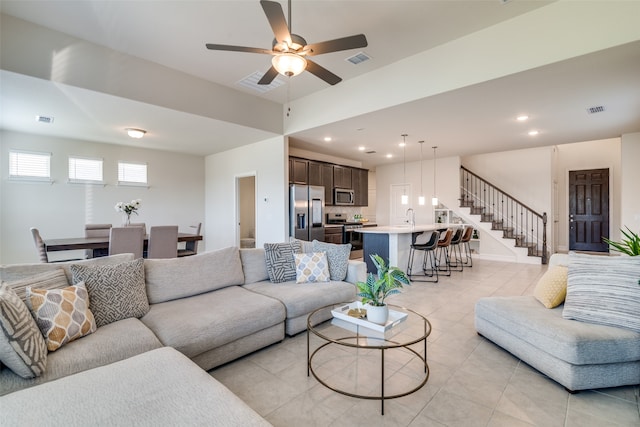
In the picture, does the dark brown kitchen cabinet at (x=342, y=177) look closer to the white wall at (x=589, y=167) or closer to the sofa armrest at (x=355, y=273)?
the sofa armrest at (x=355, y=273)

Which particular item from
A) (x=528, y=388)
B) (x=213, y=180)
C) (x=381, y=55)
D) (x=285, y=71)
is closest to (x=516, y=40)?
(x=381, y=55)

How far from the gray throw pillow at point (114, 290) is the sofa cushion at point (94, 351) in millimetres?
112

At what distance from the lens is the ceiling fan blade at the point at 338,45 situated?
2.31 m

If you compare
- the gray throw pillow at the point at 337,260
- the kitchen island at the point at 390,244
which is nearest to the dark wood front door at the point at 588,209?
the kitchen island at the point at 390,244

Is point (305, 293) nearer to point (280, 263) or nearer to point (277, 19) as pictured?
point (280, 263)

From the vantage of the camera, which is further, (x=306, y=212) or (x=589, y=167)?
(x=589, y=167)

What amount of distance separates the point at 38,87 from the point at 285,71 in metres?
3.30

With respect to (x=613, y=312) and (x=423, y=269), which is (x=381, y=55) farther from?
(x=423, y=269)

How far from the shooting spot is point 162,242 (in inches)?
173

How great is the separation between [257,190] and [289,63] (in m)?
4.22

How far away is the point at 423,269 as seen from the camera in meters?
6.11

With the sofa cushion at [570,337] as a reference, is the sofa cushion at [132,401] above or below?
above

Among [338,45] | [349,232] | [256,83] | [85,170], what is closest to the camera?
[338,45]

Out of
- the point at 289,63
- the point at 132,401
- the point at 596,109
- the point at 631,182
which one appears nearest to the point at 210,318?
the point at 132,401
